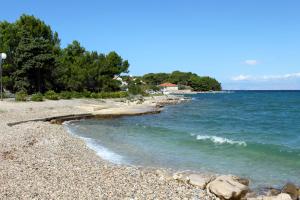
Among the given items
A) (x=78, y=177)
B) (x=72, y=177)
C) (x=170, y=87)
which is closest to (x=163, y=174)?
(x=78, y=177)

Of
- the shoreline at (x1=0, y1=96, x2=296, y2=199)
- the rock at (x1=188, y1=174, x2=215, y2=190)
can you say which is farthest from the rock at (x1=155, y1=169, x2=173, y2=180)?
the rock at (x1=188, y1=174, x2=215, y2=190)

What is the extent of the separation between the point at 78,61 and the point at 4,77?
22.1m

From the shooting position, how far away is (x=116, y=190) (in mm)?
11672

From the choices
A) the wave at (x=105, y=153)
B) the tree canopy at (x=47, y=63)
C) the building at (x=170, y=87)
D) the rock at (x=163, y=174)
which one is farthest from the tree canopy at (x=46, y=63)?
the building at (x=170, y=87)

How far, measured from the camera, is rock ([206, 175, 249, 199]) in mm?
11531

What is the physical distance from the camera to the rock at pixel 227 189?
37.8 feet

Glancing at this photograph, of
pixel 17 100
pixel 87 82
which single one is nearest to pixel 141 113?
pixel 17 100

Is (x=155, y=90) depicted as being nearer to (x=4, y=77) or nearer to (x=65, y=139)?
(x=4, y=77)

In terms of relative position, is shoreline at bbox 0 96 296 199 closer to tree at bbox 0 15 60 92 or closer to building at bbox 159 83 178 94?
tree at bbox 0 15 60 92

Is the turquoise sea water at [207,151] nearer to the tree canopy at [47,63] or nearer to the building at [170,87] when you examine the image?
the tree canopy at [47,63]

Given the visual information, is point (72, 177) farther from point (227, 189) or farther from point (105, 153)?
point (105, 153)

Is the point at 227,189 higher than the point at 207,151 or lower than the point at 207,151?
higher

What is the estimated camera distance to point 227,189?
1167 cm

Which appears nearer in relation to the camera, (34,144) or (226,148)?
(34,144)
